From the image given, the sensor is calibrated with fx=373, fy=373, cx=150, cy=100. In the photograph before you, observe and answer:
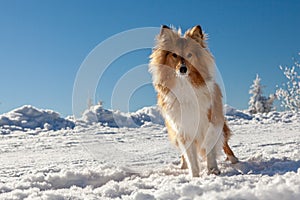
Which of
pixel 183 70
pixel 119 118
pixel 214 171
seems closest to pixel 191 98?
pixel 183 70

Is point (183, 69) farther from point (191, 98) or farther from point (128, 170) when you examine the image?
point (128, 170)

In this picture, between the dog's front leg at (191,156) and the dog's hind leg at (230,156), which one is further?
the dog's hind leg at (230,156)

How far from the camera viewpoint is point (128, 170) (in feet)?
16.2

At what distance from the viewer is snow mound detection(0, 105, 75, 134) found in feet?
43.4

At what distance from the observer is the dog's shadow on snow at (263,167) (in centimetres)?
422

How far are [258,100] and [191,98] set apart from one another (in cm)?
3223

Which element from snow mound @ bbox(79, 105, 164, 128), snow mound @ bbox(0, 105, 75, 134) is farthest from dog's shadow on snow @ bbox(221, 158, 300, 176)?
snow mound @ bbox(0, 105, 75, 134)

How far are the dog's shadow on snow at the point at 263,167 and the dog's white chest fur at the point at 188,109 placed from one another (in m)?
0.62

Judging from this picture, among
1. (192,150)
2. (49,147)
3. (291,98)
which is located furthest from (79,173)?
(291,98)

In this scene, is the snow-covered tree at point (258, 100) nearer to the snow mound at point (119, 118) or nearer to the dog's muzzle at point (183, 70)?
the snow mound at point (119, 118)

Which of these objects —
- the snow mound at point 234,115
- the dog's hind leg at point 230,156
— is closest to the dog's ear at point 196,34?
the dog's hind leg at point 230,156

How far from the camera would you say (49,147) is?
27.8ft

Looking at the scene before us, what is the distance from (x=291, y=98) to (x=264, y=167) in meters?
26.7

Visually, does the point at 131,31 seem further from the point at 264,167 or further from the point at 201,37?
the point at 264,167
